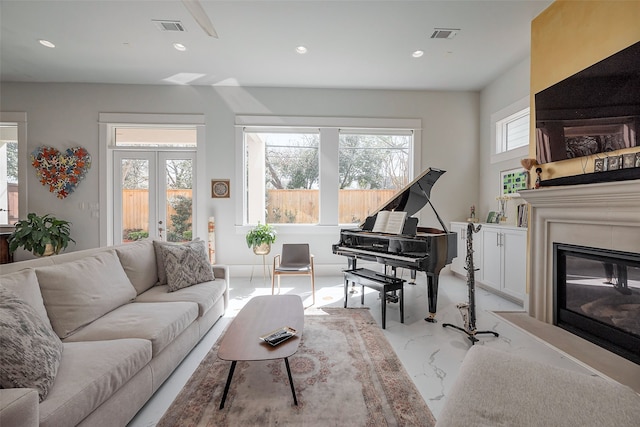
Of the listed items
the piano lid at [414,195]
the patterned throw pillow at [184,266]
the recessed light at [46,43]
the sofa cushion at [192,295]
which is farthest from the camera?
the recessed light at [46,43]

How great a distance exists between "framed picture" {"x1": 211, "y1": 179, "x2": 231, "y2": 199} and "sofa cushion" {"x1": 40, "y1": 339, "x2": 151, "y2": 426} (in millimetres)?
3237

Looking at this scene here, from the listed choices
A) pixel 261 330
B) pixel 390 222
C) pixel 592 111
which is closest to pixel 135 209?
pixel 261 330

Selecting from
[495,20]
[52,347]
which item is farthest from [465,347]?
[495,20]

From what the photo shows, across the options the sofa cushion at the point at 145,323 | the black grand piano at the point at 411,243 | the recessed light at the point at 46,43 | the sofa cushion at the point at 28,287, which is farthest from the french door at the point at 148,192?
the sofa cushion at the point at 28,287

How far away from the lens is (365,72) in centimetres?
407

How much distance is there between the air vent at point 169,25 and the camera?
299cm

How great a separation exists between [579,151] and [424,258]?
1596 mm

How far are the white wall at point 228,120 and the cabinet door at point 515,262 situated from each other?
1.38 metres

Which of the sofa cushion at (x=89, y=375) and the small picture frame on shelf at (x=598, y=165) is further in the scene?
the small picture frame on shelf at (x=598, y=165)

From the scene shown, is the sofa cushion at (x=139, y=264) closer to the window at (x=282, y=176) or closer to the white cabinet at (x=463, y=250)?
the window at (x=282, y=176)

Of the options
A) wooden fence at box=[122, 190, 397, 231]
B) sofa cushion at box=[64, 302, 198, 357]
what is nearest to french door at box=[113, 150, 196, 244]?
wooden fence at box=[122, 190, 397, 231]

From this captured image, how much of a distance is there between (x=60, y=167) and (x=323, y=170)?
422 centimetres

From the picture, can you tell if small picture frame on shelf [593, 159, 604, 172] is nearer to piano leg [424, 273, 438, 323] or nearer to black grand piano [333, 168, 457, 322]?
black grand piano [333, 168, 457, 322]

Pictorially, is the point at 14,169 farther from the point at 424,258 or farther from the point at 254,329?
the point at 424,258
